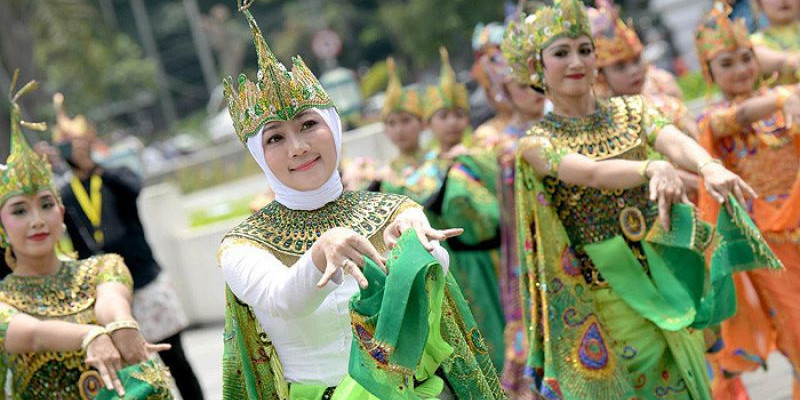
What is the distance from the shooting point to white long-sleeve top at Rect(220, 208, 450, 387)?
141 inches

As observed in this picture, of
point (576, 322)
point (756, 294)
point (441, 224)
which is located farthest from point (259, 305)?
point (441, 224)

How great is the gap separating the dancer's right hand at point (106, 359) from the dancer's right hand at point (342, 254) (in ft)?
4.65

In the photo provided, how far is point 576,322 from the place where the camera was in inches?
205

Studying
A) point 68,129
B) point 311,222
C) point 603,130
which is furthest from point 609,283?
point 68,129

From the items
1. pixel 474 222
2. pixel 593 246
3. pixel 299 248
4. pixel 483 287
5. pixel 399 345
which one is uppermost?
pixel 299 248

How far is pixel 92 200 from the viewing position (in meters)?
7.48

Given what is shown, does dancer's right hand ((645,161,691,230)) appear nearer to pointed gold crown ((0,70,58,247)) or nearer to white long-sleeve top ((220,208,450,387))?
white long-sleeve top ((220,208,450,387))

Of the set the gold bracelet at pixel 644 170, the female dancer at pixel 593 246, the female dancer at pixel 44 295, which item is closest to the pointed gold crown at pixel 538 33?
the female dancer at pixel 593 246

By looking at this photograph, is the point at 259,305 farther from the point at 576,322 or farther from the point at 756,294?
the point at 756,294

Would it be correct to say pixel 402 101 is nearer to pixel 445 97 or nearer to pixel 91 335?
pixel 445 97

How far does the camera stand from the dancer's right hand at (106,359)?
4434mm

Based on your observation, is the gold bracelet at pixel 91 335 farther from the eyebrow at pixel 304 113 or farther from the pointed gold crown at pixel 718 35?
the pointed gold crown at pixel 718 35

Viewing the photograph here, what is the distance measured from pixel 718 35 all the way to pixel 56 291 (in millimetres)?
3244

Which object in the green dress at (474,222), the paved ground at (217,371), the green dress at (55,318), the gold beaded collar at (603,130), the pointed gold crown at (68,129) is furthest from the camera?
the pointed gold crown at (68,129)
